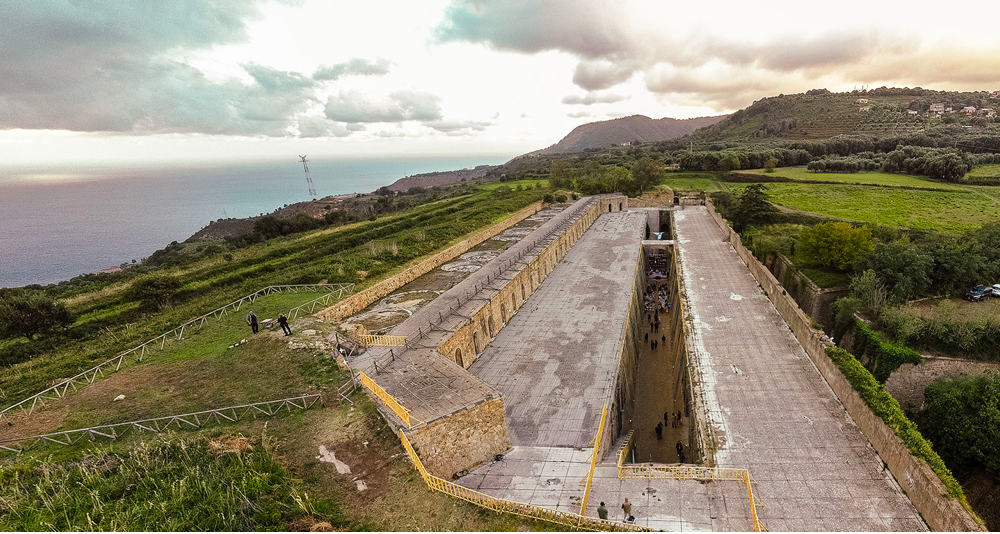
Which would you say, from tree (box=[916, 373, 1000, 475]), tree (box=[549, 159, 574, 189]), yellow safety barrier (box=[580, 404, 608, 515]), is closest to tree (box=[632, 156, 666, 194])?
tree (box=[549, 159, 574, 189])

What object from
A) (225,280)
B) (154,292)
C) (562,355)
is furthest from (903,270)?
(154,292)

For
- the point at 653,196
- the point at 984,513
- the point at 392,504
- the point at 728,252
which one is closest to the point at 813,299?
the point at 728,252

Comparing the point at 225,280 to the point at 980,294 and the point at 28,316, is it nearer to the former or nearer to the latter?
the point at 28,316

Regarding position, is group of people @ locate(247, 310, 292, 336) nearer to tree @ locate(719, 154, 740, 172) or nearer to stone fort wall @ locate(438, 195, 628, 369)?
stone fort wall @ locate(438, 195, 628, 369)

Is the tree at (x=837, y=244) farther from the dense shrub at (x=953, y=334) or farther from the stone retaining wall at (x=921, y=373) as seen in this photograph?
the stone retaining wall at (x=921, y=373)

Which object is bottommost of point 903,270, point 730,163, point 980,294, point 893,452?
point 893,452

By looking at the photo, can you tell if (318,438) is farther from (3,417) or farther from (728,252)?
(728,252)
